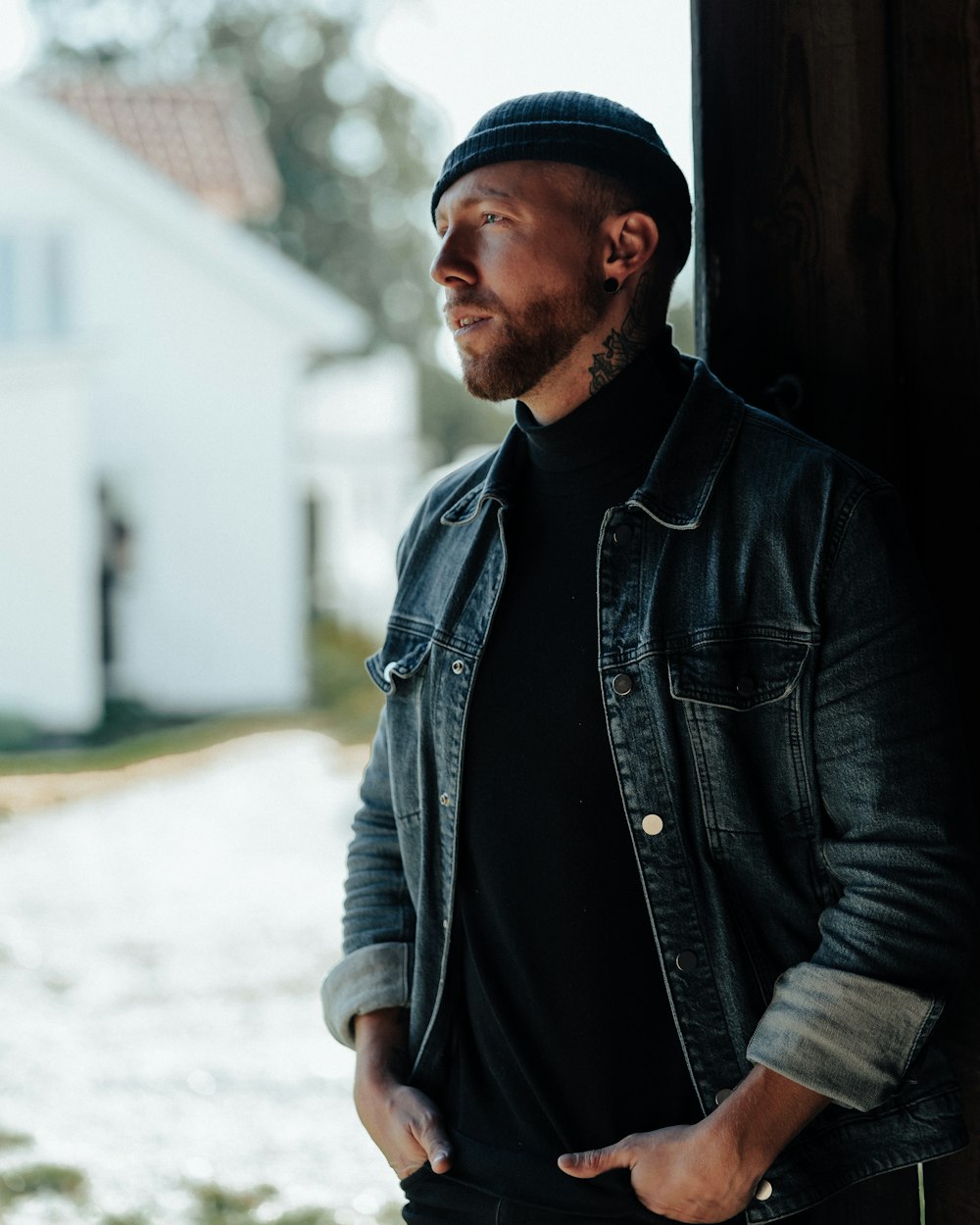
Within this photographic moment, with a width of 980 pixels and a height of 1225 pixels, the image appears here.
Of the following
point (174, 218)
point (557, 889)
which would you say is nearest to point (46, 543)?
point (174, 218)

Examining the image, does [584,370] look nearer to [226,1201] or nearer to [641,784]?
[641,784]

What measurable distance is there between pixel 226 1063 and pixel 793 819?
13.4 feet

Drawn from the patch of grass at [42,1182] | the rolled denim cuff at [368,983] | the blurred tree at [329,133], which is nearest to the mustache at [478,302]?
the rolled denim cuff at [368,983]

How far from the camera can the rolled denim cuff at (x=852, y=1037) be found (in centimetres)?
123

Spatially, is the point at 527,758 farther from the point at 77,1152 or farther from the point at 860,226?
the point at 77,1152

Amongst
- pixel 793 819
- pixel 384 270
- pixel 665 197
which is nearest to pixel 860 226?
pixel 665 197

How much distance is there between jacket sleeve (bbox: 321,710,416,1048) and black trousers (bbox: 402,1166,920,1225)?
0.21m

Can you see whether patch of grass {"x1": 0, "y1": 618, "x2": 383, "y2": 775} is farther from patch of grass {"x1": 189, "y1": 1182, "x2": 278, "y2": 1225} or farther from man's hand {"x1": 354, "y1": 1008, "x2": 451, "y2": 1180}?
man's hand {"x1": 354, "y1": 1008, "x2": 451, "y2": 1180}

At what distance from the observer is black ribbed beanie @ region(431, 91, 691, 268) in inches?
56.6

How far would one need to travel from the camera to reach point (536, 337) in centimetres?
146

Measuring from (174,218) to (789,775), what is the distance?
1362cm

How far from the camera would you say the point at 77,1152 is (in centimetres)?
412

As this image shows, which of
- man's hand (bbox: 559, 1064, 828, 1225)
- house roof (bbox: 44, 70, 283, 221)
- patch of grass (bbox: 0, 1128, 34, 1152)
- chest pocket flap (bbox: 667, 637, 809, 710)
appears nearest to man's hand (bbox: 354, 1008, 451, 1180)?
man's hand (bbox: 559, 1064, 828, 1225)

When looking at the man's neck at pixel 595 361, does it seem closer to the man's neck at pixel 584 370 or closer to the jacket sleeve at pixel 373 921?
the man's neck at pixel 584 370
